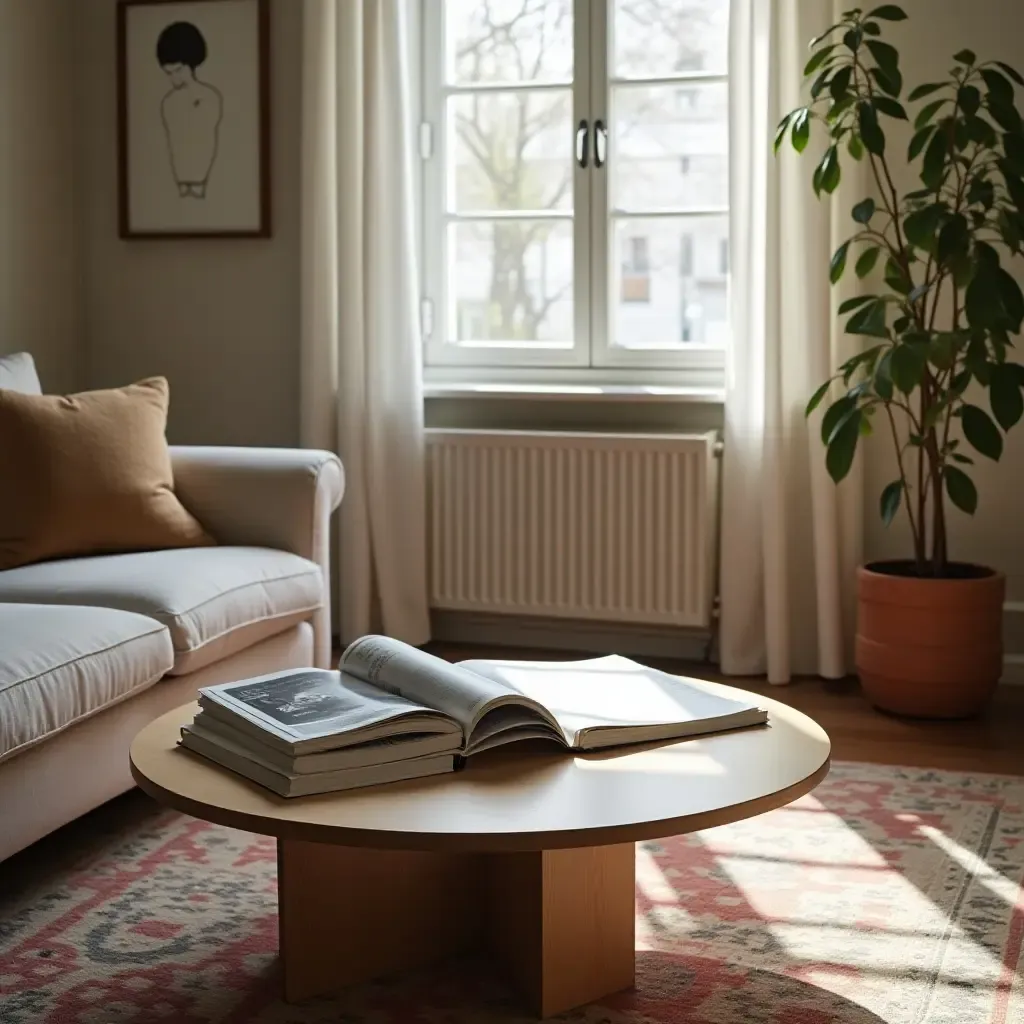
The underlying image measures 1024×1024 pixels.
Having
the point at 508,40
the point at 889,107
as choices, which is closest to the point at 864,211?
the point at 889,107

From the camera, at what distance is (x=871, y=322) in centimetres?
346

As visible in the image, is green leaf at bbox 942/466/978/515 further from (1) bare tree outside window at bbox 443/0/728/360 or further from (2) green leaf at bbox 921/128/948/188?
(1) bare tree outside window at bbox 443/0/728/360

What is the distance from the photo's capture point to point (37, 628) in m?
2.45

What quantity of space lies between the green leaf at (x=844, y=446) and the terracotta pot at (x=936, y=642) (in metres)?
0.28

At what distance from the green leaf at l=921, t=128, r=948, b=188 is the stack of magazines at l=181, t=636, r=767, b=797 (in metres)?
1.69

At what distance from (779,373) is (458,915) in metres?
2.09

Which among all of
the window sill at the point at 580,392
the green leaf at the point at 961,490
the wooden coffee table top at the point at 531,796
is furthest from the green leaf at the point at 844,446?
the wooden coffee table top at the point at 531,796

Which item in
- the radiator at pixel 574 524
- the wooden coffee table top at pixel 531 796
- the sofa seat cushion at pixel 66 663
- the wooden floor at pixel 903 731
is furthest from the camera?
the radiator at pixel 574 524

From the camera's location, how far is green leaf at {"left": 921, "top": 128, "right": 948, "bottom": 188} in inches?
134

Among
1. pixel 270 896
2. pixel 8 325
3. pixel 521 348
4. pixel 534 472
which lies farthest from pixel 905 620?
pixel 8 325

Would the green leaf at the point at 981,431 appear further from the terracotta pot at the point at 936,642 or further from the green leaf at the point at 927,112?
the green leaf at the point at 927,112

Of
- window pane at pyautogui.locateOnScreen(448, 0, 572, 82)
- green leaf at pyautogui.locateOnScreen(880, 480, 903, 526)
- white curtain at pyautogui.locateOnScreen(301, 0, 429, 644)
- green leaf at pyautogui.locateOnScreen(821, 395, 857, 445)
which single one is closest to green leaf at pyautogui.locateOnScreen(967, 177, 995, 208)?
green leaf at pyautogui.locateOnScreen(821, 395, 857, 445)

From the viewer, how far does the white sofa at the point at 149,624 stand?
2.34m

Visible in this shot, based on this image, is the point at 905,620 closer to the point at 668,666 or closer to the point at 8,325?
the point at 668,666
